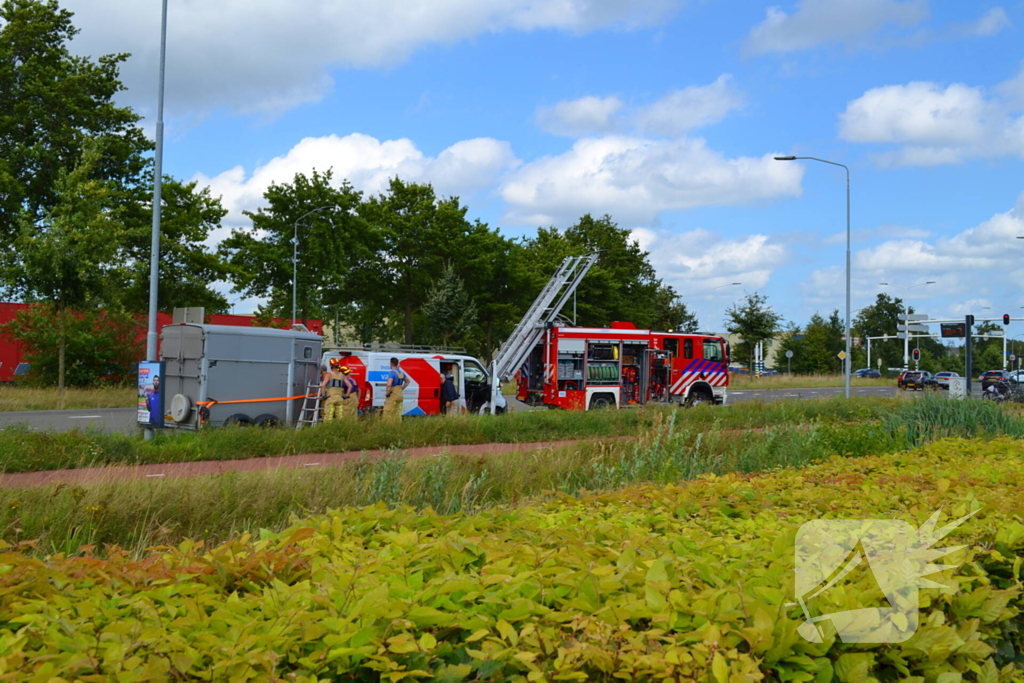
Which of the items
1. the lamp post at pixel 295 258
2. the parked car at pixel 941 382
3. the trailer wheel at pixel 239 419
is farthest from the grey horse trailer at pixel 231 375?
the parked car at pixel 941 382

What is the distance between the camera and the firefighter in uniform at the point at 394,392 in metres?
17.4

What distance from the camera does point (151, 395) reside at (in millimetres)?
16812

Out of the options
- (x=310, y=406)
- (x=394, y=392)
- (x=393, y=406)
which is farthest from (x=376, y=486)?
(x=310, y=406)

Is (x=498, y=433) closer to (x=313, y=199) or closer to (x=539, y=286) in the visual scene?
(x=313, y=199)

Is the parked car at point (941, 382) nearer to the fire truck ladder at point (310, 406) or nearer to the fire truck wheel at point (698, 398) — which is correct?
the fire truck wheel at point (698, 398)

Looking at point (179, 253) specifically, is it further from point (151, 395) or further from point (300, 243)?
point (151, 395)

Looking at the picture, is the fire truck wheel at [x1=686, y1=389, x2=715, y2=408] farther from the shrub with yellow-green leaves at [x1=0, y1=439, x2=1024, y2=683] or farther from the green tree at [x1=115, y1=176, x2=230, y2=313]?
the shrub with yellow-green leaves at [x1=0, y1=439, x2=1024, y2=683]

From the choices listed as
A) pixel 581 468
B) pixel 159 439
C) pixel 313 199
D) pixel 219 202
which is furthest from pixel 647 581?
pixel 313 199

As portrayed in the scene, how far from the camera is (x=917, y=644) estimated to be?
8.63 feet

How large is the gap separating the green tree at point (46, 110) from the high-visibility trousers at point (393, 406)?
1746cm

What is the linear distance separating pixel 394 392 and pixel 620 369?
31.3ft

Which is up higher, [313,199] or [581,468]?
[313,199]

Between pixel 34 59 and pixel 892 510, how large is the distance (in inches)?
1376

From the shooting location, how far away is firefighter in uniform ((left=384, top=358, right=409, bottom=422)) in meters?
17.4
